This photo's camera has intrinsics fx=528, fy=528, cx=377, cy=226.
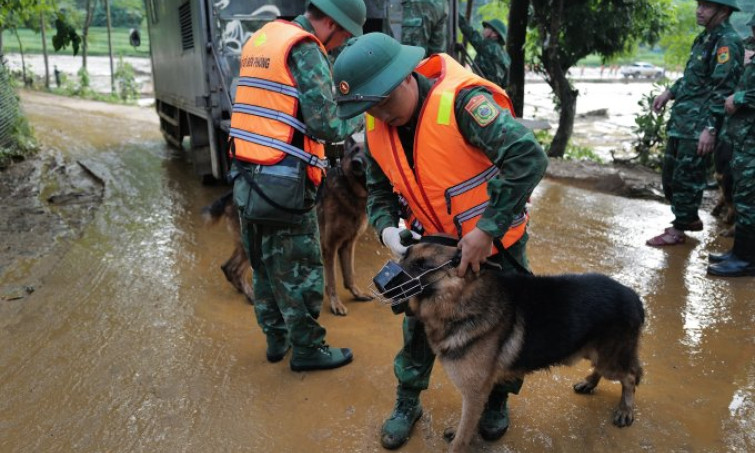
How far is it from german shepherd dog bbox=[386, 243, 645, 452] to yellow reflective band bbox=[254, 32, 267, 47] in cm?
144

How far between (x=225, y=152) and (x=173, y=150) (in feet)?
14.3

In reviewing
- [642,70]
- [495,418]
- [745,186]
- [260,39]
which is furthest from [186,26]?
[642,70]

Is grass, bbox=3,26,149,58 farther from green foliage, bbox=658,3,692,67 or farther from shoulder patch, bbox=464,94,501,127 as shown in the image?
shoulder patch, bbox=464,94,501,127

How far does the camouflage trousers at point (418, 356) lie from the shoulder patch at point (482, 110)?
708 millimetres

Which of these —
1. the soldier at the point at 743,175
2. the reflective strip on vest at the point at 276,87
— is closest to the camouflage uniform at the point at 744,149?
the soldier at the point at 743,175

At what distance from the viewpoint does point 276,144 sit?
9.04 feet

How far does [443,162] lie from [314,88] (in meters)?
0.91

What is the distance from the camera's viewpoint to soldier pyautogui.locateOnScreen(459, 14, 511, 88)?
6.99 m

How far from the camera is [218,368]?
3.31 meters

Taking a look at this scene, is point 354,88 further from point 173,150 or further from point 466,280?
point 173,150

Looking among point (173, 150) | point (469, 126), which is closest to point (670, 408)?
point (469, 126)

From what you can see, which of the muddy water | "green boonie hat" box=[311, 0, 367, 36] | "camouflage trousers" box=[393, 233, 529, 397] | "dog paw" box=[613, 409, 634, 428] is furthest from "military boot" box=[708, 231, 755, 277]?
"green boonie hat" box=[311, 0, 367, 36]

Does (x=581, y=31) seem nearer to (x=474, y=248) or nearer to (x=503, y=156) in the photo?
(x=503, y=156)

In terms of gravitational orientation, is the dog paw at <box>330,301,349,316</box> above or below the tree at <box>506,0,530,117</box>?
below
